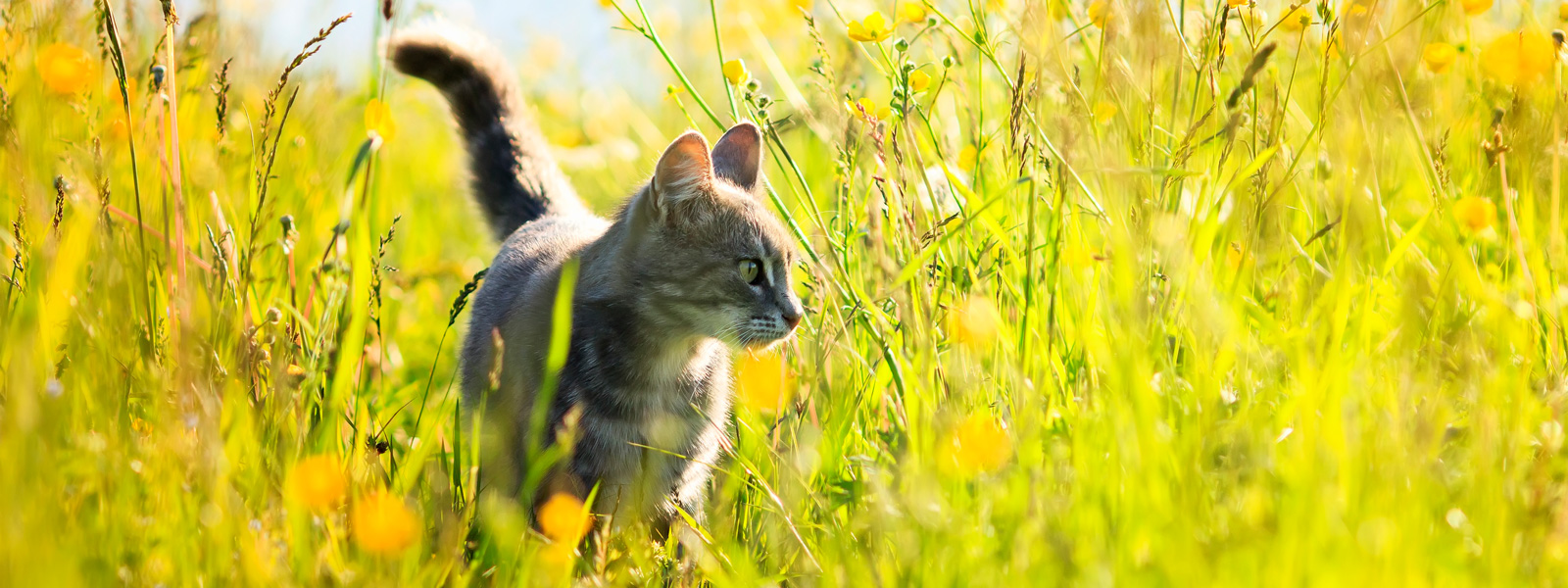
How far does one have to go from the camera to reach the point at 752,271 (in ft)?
8.15

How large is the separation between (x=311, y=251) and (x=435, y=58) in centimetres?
69

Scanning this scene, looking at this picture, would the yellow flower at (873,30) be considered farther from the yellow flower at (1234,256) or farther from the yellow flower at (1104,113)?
the yellow flower at (1234,256)

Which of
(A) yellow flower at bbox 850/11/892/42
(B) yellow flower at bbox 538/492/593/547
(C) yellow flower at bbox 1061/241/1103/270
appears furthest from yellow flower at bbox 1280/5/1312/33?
(B) yellow flower at bbox 538/492/593/547

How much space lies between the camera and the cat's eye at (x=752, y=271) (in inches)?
96.7

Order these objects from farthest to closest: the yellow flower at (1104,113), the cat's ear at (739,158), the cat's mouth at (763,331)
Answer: the cat's ear at (739,158)
the cat's mouth at (763,331)
the yellow flower at (1104,113)

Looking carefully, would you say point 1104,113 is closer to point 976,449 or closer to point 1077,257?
point 1077,257

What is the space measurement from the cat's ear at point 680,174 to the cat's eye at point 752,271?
0.68 feet

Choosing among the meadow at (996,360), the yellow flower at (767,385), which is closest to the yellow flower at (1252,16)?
the meadow at (996,360)

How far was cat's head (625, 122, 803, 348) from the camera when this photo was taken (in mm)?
2352

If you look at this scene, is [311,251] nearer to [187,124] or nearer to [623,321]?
[187,124]

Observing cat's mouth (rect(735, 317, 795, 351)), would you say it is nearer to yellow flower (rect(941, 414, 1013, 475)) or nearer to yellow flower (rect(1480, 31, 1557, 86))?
yellow flower (rect(941, 414, 1013, 475))

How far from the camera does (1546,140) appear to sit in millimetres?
1697

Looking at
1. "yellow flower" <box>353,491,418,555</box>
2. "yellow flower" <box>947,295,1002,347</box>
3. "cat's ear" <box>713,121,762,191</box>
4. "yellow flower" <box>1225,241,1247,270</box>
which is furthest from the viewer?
"cat's ear" <box>713,121,762,191</box>

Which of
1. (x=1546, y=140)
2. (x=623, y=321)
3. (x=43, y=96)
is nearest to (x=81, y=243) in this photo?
(x=43, y=96)
